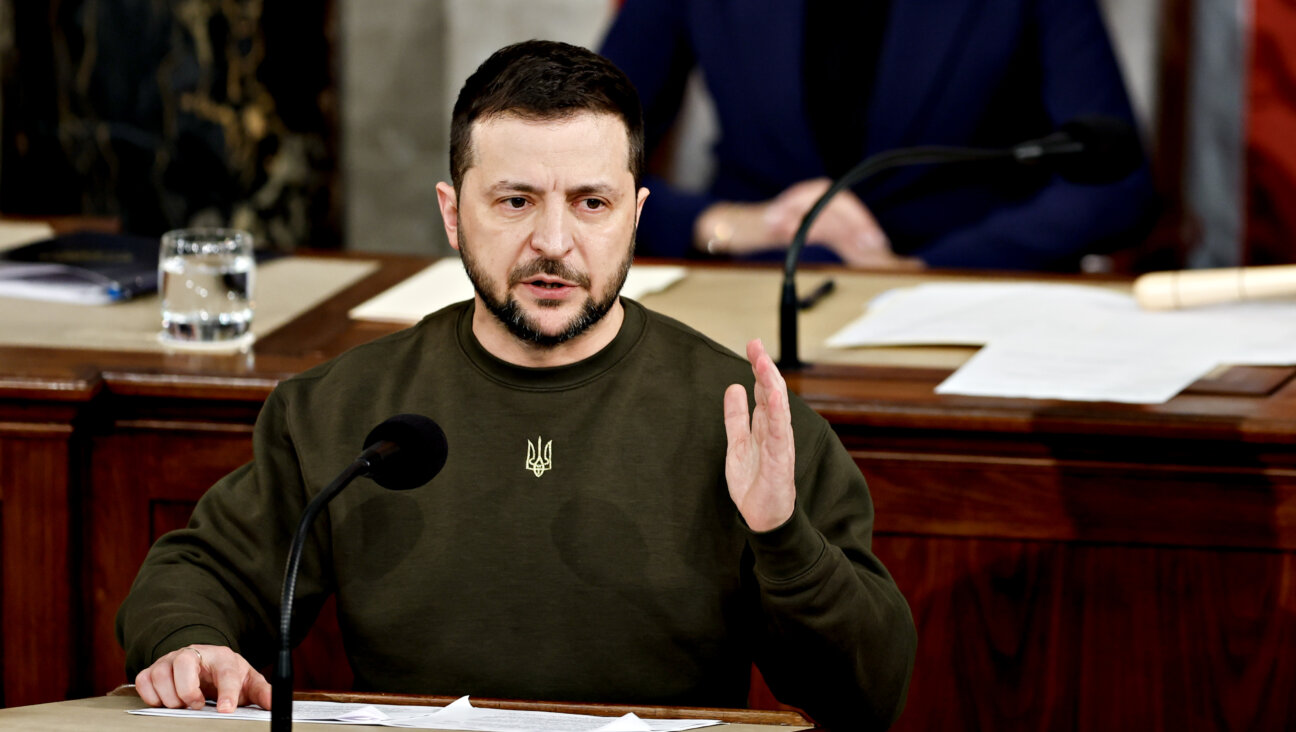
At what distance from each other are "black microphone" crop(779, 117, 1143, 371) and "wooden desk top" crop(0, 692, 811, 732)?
66 cm

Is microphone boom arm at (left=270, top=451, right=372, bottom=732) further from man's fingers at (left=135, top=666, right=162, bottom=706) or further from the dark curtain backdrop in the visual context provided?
the dark curtain backdrop

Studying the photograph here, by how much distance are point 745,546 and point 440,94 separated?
2.68 meters

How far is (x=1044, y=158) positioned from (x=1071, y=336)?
0.24m

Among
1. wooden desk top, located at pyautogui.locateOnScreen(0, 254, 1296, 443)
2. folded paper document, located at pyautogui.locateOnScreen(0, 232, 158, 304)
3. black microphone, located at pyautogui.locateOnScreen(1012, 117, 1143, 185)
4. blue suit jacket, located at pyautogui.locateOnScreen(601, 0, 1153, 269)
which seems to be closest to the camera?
wooden desk top, located at pyautogui.locateOnScreen(0, 254, 1296, 443)

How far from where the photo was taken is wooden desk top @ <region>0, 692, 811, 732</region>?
101 cm

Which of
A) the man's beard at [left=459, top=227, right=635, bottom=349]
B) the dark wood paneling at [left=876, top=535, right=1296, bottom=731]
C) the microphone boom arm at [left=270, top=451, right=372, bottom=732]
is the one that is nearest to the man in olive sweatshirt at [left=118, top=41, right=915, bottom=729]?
the man's beard at [left=459, top=227, right=635, bottom=349]

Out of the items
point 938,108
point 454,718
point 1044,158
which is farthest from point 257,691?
point 938,108

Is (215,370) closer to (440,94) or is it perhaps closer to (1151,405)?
(1151,405)

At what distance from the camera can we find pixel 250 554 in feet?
4.19

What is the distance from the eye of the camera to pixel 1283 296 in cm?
190

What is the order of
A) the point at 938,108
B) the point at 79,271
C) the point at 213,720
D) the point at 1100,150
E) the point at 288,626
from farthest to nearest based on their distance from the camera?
the point at 938,108 → the point at 79,271 → the point at 1100,150 → the point at 213,720 → the point at 288,626

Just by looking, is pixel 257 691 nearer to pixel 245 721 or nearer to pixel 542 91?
pixel 245 721

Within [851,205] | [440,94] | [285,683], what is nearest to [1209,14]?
[851,205]

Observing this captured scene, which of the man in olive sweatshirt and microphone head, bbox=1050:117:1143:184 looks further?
microphone head, bbox=1050:117:1143:184
